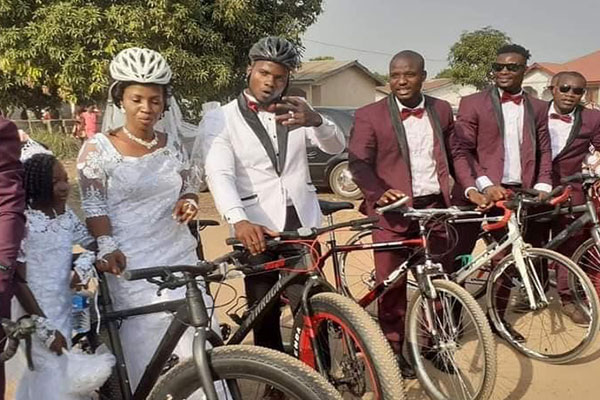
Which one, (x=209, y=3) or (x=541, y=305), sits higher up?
(x=209, y=3)

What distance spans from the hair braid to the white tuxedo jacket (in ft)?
2.39

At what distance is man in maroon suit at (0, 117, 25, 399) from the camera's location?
2008 mm

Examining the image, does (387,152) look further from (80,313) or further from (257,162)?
(80,313)

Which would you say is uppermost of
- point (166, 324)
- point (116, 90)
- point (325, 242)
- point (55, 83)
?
point (55, 83)

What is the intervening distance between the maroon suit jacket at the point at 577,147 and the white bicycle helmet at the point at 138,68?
3.07 meters

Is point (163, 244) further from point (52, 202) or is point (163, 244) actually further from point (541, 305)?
point (541, 305)

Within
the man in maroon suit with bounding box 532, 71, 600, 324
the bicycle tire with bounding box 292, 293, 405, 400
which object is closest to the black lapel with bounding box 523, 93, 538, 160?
the man in maroon suit with bounding box 532, 71, 600, 324

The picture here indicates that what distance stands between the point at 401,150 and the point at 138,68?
164cm

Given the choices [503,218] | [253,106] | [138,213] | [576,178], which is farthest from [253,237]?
[576,178]

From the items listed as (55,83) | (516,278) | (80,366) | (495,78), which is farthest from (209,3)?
(80,366)

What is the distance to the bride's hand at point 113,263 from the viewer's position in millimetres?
2656

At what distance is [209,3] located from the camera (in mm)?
11234

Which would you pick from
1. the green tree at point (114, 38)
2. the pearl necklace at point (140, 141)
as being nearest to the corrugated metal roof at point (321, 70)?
the green tree at point (114, 38)

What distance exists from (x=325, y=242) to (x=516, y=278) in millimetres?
1501
